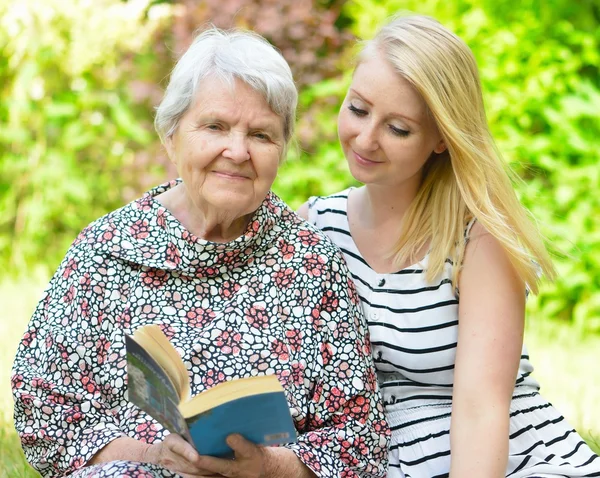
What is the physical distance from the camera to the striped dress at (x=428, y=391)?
2754 millimetres

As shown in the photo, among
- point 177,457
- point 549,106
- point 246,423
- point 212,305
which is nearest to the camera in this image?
point 246,423

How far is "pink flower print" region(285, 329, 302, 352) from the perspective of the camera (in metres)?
2.74

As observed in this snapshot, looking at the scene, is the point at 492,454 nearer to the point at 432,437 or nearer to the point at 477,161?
the point at 432,437

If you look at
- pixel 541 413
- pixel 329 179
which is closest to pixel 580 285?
pixel 329 179

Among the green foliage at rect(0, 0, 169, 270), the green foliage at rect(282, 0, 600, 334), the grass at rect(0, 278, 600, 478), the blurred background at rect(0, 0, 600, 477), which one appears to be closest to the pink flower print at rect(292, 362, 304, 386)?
the grass at rect(0, 278, 600, 478)

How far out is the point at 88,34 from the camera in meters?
6.44

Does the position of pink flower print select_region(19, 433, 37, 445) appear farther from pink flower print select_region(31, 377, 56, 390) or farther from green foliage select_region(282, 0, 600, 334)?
green foliage select_region(282, 0, 600, 334)

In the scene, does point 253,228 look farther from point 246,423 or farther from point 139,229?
point 246,423

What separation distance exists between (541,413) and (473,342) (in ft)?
1.42

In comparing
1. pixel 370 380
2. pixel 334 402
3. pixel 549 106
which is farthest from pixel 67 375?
pixel 549 106

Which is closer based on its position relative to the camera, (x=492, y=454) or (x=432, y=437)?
(x=492, y=454)

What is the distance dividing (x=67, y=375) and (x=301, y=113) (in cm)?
273

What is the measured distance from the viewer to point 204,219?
112 inches

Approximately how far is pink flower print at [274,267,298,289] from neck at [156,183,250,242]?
0.64ft
